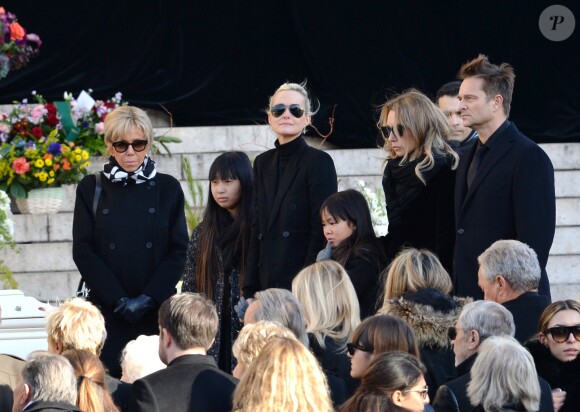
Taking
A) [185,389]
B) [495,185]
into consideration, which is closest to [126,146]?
[495,185]

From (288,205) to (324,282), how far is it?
1.12 m

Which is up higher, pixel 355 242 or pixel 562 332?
pixel 355 242

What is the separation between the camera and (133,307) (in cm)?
602

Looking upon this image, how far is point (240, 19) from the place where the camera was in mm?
10789

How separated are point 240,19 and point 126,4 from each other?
0.93 metres

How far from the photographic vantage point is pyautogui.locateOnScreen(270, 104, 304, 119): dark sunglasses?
6363 mm

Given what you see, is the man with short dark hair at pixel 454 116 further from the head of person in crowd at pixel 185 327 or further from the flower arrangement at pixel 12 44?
the flower arrangement at pixel 12 44

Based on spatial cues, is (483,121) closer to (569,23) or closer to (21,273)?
(21,273)

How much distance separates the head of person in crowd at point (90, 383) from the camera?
169 inches

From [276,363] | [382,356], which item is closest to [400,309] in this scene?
[382,356]

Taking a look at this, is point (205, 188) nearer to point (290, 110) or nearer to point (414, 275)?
point (290, 110)

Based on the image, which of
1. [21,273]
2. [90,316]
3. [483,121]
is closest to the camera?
[90,316]

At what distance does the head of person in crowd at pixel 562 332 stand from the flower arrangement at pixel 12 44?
5.56 m

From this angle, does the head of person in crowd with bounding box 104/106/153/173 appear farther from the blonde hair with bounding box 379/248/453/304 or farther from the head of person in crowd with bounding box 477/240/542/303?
the head of person in crowd with bounding box 477/240/542/303
